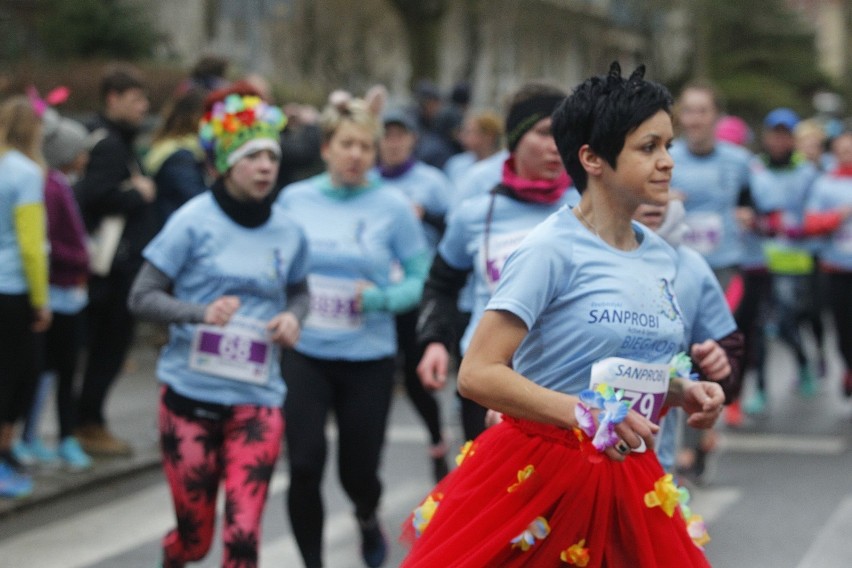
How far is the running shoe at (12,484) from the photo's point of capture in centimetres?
850

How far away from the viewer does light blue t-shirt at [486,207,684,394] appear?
12.9ft

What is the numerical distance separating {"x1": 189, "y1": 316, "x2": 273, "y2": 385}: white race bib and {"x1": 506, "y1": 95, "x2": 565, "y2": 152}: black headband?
125 centimetres

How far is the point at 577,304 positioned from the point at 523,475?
44cm

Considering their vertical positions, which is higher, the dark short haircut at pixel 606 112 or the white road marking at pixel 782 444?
the dark short haircut at pixel 606 112

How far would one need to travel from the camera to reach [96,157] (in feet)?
31.3

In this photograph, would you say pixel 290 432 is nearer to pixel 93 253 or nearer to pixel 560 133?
pixel 560 133

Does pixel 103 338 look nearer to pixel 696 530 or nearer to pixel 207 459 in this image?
pixel 207 459

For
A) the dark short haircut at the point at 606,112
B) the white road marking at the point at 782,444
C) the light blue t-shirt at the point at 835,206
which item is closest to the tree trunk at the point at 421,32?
the light blue t-shirt at the point at 835,206

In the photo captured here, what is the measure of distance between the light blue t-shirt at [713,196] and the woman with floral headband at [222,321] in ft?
14.0

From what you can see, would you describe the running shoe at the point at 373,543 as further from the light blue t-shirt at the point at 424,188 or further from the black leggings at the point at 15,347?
the light blue t-shirt at the point at 424,188

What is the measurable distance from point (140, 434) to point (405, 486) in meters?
2.28

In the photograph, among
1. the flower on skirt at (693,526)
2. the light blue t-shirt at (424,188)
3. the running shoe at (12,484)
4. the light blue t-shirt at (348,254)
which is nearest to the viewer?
the flower on skirt at (693,526)

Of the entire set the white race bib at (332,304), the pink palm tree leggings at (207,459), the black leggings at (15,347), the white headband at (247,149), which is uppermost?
the white headband at (247,149)

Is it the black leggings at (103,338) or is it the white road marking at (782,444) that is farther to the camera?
the white road marking at (782,444)
